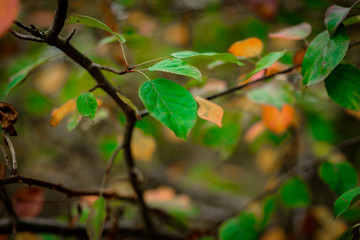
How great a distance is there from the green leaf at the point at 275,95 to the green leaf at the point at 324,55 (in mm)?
162

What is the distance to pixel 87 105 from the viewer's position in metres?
0.40

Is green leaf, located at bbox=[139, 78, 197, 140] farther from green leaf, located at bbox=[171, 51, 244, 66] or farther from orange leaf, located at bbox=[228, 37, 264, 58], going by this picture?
orange leaf, located at bbox=[228, 37, 264, 58]

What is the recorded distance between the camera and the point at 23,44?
5.07 feet

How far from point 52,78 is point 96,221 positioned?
3.58 feet

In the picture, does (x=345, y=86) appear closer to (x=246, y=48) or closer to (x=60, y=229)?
(x=246, y=48)

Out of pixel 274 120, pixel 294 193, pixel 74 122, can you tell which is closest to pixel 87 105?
pixel 74 122

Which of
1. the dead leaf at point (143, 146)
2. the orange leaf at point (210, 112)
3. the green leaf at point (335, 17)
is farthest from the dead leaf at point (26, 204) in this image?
the green leaf at point (335, 17)

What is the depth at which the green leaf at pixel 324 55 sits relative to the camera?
0.40m

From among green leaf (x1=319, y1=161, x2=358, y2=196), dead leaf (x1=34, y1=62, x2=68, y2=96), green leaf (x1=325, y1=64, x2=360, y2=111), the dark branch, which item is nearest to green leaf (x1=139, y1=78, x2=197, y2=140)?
the dark branch

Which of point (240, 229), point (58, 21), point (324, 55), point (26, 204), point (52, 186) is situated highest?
point (58, 21)

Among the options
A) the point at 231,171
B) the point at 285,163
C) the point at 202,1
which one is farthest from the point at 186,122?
the point at 231,171

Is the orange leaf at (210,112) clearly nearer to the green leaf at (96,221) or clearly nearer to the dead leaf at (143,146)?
the green leaf at (96,221)

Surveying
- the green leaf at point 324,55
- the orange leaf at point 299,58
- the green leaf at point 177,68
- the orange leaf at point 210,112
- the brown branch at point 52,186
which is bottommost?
the brown branch at point 52,186

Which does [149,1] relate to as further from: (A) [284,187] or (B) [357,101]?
(B) [357,101]
